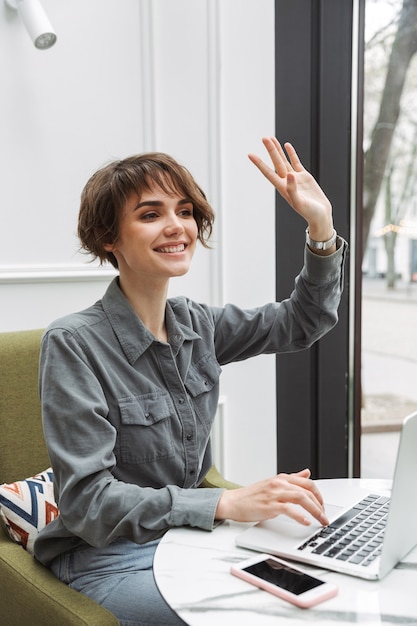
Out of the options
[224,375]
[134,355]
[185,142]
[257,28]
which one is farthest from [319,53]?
[134,355]

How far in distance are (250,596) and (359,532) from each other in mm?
260

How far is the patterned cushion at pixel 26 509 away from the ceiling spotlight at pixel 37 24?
1.12 metres

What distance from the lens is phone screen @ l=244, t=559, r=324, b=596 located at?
0.96 m

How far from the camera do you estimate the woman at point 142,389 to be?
46.9 inches

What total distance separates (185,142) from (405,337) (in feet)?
3.19

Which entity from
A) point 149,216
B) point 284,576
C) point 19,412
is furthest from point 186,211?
point 284,576

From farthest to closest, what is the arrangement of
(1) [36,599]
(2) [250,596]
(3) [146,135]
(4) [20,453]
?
1. (3) [146,135]
2. (4) [20,453]
3. (1) [36,599]
4. (2) [250,596]

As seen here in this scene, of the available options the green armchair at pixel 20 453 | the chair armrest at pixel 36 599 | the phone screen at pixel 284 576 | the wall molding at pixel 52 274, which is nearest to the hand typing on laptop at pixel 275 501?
the phone screen at pixel 284 576

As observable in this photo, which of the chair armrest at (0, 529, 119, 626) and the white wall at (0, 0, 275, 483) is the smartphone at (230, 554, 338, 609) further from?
the white wall at (0, 0, 275, 483)

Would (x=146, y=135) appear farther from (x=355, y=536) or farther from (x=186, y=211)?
(x=355, y=536)

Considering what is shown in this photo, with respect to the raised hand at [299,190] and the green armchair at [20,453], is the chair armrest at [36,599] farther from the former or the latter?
the raised hand at [299,190]

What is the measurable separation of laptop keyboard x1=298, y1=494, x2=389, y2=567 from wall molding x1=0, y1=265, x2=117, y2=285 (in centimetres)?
118

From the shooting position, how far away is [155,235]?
143 centimetres

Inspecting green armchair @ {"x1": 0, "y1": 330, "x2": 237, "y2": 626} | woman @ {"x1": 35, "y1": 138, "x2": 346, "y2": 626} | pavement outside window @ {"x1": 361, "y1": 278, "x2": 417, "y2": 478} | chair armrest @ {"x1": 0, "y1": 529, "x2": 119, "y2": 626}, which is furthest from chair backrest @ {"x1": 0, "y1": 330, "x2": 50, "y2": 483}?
pavement outside window @ {"x1": 361, "y1": 278, "x2": 417, "y2": 478}
